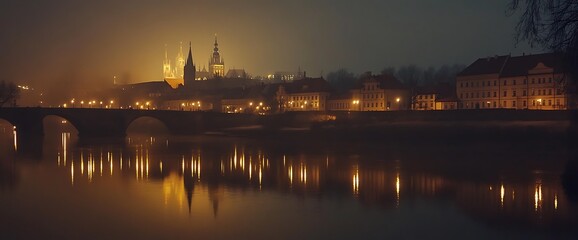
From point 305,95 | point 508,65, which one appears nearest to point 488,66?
point 508,65

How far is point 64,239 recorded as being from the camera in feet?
59.7

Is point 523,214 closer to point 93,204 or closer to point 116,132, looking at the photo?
point 93,204

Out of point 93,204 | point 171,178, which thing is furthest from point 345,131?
point 93,204

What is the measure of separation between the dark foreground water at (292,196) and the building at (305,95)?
2488 inches

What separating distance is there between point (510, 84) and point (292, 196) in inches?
2264

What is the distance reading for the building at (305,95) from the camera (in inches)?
4240

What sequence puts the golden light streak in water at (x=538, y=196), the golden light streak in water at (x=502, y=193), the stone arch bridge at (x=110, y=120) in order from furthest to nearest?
the stone arch bridge at (x=110, y=120), the golden light streak in water at (x=502, y=193), the golden light streak in water at (x=538, y=196)

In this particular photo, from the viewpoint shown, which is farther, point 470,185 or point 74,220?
point 470,185

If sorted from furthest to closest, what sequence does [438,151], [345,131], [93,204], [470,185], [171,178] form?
[345,131]
[438,151]
[171,178]
[470,185]
[93,204]

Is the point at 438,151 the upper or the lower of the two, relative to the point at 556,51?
lower

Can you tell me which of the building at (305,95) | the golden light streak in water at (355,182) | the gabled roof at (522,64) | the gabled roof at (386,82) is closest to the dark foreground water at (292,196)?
the golden light streak in water at (355,182)

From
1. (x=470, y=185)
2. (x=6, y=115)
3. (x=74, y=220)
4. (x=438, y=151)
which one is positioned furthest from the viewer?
(x=6, y=115)

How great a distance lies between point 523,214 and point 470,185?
7134 millimetres

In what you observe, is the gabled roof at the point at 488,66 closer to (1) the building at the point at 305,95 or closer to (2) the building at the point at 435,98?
(2) the building at the point at 435,98
